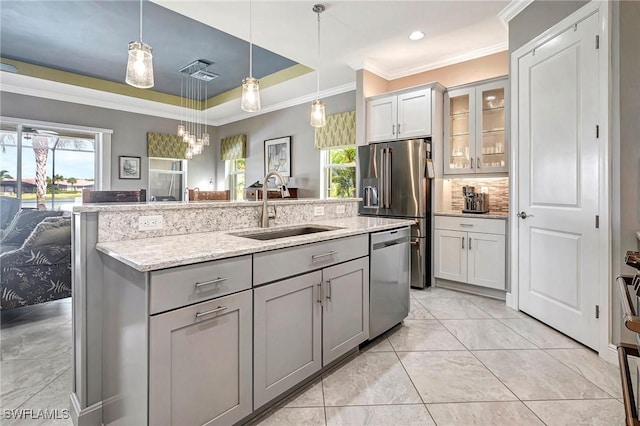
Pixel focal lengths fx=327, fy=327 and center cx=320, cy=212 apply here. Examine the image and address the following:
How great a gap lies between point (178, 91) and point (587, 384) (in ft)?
23.1

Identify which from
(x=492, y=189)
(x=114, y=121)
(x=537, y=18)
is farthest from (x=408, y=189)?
(x=114, y=121)

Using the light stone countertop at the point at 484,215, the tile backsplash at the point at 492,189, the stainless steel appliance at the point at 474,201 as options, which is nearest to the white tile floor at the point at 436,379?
the light stone countertop at the point at 484,215

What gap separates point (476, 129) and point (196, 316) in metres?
3.65

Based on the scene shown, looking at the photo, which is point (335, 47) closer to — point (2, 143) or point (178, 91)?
point (178, 91)

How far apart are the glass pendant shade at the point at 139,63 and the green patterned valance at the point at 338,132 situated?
366cm

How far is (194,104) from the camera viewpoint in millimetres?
6992

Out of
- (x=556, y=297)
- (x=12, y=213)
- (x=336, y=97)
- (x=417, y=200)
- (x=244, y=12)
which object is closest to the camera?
(x=556, y=297)

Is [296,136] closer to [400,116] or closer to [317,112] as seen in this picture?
[400,116]

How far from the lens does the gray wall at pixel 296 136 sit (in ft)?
18.2

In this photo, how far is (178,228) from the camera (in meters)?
1.90

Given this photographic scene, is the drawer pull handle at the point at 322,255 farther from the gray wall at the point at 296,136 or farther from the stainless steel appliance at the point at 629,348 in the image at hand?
the gray wall at the point at 296,136

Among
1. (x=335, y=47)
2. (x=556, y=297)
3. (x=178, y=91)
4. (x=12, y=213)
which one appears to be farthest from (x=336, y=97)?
(x=12, y=213)

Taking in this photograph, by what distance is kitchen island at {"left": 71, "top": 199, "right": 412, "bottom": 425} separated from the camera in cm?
126

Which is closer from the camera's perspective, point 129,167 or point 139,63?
point 139,63
